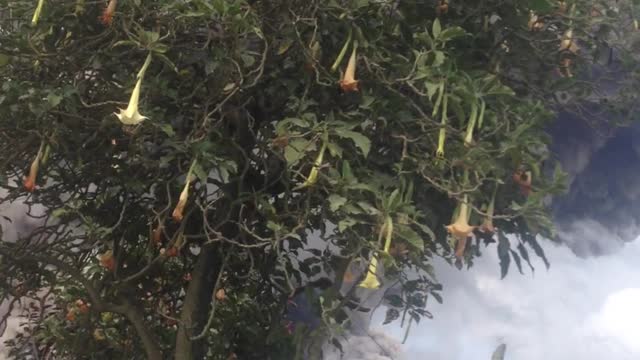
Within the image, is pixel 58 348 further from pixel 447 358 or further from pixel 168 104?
pixel 447 358

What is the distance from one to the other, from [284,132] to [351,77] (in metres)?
0.18

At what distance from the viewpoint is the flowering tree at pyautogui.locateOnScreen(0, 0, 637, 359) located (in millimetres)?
1461

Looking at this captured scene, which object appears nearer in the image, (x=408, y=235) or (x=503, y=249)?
(x=408, y=235)

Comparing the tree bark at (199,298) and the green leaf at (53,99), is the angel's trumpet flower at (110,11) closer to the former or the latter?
the green leaf at (53,99)

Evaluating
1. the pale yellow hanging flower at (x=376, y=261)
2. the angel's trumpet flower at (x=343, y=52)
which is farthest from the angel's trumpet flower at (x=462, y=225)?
the angel's trumpet flower at (x=343, y=52)

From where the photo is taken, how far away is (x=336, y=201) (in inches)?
54.1

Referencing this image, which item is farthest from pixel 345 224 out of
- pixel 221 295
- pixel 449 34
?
pixel 221 295

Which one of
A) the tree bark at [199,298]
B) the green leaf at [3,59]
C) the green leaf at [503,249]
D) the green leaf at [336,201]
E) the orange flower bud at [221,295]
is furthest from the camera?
the orange flower bud at [221,295]

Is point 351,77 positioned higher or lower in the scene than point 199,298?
higher

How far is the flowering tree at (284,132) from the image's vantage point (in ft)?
4.79

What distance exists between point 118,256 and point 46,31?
64 cm

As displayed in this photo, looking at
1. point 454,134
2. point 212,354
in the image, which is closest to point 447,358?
point 212,354

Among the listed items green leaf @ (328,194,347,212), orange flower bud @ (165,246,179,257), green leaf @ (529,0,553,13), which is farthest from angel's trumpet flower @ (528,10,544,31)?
orange flower bud @ (165,246,179,257)

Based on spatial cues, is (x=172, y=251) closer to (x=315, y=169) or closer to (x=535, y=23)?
(x=315, y=169)
